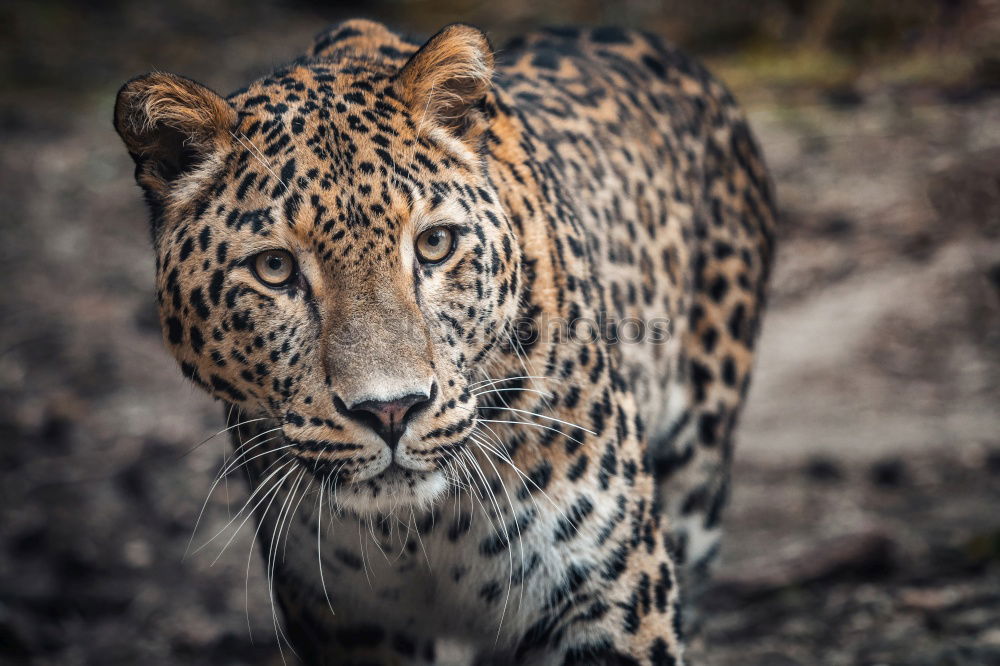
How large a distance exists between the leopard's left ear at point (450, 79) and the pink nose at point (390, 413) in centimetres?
100

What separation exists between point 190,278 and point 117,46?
1312 centimetres

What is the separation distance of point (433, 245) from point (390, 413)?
0.62 m

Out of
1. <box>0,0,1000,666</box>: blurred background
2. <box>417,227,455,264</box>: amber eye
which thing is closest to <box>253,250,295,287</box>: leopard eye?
<box>417,227,455,264</box>: amber eye

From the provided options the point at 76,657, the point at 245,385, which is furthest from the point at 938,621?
the point at 76,657

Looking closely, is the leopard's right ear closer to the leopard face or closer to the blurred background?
the leopard face

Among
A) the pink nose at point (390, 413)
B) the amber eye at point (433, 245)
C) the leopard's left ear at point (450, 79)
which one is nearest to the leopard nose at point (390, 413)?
the pink nose at point (390, 413)

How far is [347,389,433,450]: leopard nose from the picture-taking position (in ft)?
11.4

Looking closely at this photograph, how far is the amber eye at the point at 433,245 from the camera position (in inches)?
149

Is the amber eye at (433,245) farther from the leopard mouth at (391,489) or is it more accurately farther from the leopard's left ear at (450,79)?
the leopard mouth at (391,489)

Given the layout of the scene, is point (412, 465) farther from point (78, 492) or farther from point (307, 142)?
point (78, 492)

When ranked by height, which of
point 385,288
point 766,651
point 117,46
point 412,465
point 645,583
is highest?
point 117,46

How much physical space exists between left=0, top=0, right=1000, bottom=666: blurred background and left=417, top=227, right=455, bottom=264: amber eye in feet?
6.95

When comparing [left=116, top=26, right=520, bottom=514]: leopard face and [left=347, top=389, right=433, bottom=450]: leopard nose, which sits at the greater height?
[left=116, top=26, right=520, bottom=514]: leopard face

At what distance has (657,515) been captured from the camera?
4555 millimetres
